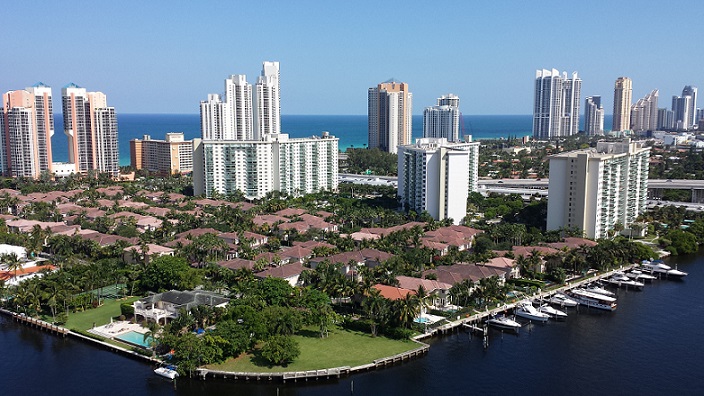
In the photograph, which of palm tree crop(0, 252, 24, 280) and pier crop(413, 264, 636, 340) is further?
palm tree crop(0, 252, 24, 280)

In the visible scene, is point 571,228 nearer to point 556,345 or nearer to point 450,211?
point 450,211

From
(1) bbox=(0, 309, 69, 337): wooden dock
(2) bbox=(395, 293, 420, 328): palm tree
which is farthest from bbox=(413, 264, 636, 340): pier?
(1) bbox=(0, 309, 69, 337): wooden dock

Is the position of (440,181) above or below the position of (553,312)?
above

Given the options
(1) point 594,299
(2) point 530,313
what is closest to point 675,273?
(1) point 594,299

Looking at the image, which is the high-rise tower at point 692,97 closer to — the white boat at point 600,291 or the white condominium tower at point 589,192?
the white condominium tower at point 589,192

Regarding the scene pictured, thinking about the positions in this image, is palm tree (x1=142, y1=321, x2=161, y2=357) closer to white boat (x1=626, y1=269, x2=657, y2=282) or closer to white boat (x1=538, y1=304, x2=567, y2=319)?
white boat (x1=538, y1=304, x2=567, y2=319)

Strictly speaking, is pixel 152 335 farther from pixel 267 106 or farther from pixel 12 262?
pixel 267 106

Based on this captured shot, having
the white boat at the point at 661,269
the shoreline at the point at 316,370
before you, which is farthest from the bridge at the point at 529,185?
the shoreline at the point at 316,370
